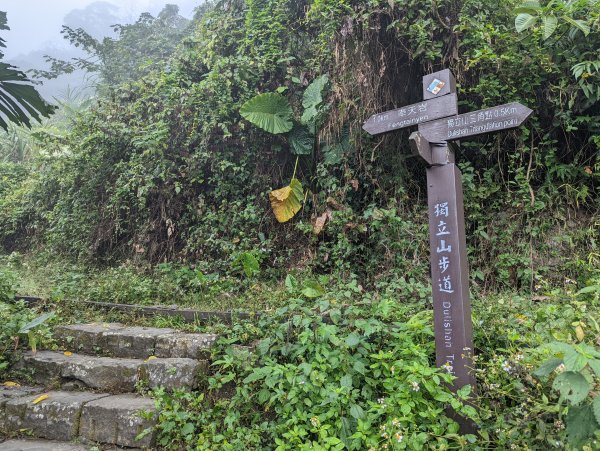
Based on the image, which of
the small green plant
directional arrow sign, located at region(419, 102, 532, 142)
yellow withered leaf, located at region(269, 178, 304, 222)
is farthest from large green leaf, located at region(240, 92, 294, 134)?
the small green plant

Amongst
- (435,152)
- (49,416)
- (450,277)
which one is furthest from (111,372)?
(435,152)

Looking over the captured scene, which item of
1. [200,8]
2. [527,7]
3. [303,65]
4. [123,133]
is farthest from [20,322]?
[200,8]

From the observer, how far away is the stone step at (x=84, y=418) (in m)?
2.90

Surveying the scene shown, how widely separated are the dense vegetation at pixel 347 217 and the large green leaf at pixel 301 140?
2 cm

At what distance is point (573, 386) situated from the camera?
5.57 feet

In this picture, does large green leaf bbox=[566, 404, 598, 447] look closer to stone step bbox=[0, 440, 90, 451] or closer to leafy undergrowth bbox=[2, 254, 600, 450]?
leafy undergrowth bbox=[2, 254, 600, 450]

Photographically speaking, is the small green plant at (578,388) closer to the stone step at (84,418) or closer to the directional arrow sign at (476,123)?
the directional arrow sign at (476,123)

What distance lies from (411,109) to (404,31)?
2001 mm

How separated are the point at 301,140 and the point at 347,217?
143 centimetres

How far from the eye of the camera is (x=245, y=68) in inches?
237

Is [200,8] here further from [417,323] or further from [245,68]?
[417,323]

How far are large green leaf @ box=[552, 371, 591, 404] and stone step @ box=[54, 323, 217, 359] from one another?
2.65 meters

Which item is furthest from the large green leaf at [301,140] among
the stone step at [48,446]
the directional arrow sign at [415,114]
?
the stone step at [48,446]

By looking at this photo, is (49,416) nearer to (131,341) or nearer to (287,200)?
(131,341)
